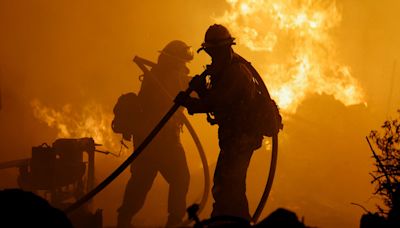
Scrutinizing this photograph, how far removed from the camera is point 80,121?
22.0 m

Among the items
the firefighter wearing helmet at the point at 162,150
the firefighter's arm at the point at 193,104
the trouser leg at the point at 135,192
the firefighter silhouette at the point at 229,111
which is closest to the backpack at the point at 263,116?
the firefighter silhouette at the point at 229,111

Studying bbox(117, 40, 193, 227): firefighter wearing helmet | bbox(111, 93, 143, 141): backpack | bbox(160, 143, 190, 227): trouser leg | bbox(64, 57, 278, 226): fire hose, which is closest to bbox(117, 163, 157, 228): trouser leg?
bbox(117, 40, 193, 227): firefighter wearing helmet

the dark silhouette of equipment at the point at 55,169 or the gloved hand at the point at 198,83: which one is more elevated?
the gloved hand at the point at 198,83

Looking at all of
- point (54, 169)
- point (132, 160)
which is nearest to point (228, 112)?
point (132, 160)

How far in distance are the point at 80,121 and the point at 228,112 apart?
17757 millimetres

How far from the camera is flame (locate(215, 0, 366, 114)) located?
86.1 feet

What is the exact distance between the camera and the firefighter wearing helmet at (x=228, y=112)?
207 inches

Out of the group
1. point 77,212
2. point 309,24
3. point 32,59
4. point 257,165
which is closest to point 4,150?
point 32,59

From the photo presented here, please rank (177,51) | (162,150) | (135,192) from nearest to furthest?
(135,192)
(162,150)
(177,51)

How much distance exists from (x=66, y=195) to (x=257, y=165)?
1132 cm

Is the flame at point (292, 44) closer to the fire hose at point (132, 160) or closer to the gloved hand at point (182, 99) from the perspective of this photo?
the fire hose at point (132, 160)

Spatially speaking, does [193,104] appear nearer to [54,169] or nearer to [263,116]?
[263,116]

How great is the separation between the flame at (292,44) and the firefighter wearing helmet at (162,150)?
17326 mm

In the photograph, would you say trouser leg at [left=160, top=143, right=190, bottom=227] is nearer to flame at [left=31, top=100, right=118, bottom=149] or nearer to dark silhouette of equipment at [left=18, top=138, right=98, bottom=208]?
dark silhouette of equipment at [left=18, top=138, right=98, bottom=208]
